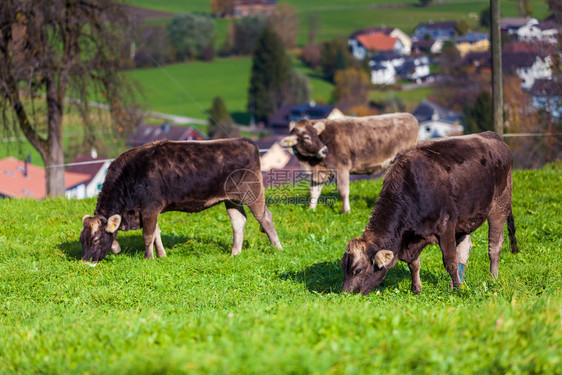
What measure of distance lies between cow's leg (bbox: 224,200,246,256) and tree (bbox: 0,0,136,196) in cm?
1270

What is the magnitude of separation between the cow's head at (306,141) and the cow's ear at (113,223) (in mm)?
4890

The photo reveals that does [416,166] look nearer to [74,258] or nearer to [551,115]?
[74,258]

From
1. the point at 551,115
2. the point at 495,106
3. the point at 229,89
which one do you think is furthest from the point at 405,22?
the point at 495,106

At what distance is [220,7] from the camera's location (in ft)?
480

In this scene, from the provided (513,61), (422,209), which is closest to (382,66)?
Result: (513,61)

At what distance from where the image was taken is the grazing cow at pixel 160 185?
11312 millimetres

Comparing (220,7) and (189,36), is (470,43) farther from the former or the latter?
(220,7)

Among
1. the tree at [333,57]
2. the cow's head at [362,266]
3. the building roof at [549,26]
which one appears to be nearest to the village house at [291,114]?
the tree at [333,57]

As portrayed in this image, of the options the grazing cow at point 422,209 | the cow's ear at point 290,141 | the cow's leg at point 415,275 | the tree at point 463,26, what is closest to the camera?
the grazing cow at point 422,209

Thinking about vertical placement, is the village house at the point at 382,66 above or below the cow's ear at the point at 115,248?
below

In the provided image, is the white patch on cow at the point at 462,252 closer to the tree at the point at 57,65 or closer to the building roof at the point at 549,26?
the tree at the point at 57,65

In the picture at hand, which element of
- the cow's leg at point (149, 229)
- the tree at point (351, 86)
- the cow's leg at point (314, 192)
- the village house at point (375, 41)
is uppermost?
the cow's leg at point (149, 229)

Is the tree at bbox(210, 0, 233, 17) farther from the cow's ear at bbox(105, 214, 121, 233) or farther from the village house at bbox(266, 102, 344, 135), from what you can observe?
the cow's ear at bbox(105, 214, 121, 233)

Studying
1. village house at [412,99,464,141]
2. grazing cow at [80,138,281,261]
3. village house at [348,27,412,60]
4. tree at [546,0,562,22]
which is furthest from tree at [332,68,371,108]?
grazing cow at [80,138,281,261]
